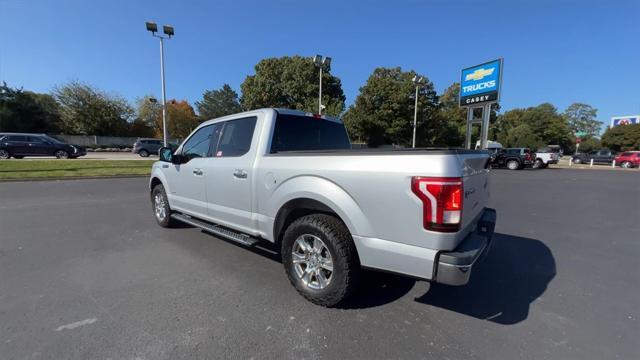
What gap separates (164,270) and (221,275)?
29.5 inches

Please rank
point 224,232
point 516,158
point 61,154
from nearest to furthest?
point 224,232
point 61,154
point 516,158

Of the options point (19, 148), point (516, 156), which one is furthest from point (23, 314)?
point (516, 156)

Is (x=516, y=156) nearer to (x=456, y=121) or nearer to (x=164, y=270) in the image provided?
(x=164, y=270)

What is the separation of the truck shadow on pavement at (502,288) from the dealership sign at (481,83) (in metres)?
19.2

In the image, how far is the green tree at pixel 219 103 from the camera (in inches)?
2653

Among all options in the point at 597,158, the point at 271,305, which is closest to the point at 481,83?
the point at 271,305

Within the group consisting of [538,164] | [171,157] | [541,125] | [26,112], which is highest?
[541,125]

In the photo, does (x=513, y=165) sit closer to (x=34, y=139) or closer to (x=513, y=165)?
(x=513, y=165)

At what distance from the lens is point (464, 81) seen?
22000 millimetres

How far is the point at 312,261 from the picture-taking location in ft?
9.23

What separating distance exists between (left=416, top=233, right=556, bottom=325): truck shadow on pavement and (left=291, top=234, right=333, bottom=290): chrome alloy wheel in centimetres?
104

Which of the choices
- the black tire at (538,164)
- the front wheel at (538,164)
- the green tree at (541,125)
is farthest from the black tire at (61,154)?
the green tree at (541,125)

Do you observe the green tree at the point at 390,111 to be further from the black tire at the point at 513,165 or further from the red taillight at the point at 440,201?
the red taillight at the point at 440,201

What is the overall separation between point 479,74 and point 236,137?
73.9 feet
